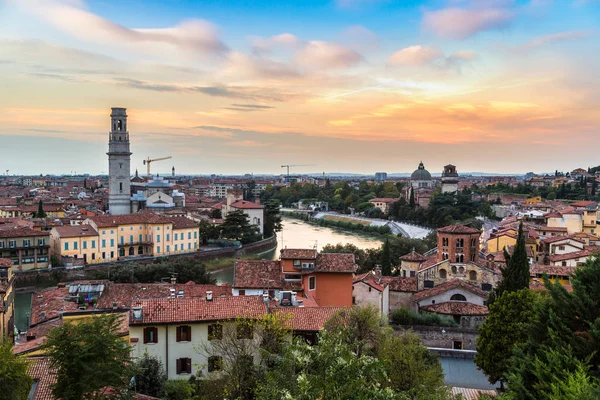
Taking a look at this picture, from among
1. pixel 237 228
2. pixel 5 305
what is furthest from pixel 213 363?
pixel 237 228

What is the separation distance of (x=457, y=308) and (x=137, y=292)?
998cm

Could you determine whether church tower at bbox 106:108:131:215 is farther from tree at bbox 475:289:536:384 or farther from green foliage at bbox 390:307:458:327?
tree at bbox 475:289:536:384

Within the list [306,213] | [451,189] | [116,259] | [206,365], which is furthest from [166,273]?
[451,189]

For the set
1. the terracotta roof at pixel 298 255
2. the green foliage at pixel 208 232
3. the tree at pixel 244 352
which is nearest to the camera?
the tree at pixel 244 352

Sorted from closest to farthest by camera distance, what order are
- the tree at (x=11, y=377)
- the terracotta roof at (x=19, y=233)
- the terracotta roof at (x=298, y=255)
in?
the tree at (x=11, y=377) → the terracotta roof at (x=298, y=255) → the terracotta roof at (x=19, y=233)

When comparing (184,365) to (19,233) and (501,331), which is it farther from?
(19,233)

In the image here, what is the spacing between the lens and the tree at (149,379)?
31.7 ft

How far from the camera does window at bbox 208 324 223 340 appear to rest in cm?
1036

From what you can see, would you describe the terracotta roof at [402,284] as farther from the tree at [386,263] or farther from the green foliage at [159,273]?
the green foliage at [159,273]

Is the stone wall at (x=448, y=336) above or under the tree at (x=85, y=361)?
under

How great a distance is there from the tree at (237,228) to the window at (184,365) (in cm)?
2677

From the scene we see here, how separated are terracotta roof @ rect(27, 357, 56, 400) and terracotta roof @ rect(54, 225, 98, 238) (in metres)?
21.4

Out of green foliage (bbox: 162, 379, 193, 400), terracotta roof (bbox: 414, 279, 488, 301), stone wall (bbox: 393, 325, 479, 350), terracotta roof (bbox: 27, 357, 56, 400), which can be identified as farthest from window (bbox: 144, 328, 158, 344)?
terracotta roof (bbox: 414, 279, 488, 301)

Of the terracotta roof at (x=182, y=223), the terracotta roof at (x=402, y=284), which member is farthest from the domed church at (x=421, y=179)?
the terracotta roof at (x=402, y=284)
